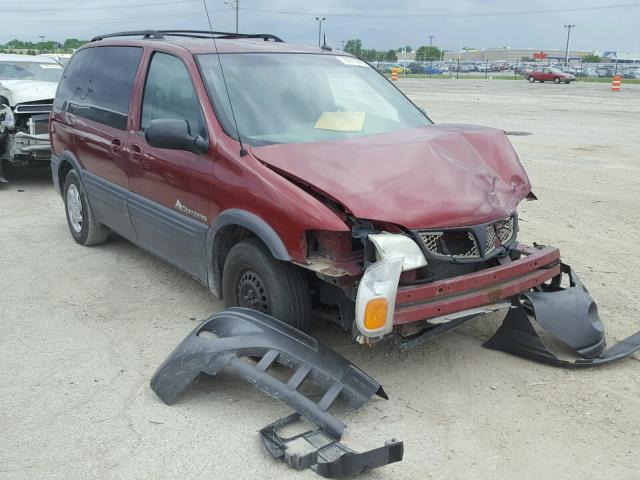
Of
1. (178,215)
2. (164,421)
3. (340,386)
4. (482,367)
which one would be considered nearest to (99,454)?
(164,421)

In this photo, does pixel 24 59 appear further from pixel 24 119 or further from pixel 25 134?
pixel 25 134

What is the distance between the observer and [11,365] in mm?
4133

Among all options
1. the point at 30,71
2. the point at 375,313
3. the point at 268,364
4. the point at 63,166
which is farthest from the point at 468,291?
the point at 30,71

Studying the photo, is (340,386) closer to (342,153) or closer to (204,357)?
(204,357)

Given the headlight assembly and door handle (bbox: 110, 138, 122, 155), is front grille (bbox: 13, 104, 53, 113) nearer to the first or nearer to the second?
door handle (bbox: 110, 138, 122, 155)

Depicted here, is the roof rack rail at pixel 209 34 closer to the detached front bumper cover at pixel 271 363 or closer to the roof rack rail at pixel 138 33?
the roof rack rail at pixel 138 33

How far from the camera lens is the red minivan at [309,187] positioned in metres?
3.59

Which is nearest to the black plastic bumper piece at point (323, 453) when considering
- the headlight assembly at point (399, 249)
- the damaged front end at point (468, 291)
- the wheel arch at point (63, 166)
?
the damaged front end at point (468, 291)

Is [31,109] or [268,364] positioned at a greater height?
[31,109]

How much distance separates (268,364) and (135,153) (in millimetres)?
2345

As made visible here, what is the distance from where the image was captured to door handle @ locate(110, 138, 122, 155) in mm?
5312

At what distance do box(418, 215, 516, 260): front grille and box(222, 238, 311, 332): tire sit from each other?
80 cm

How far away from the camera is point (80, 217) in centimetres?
661

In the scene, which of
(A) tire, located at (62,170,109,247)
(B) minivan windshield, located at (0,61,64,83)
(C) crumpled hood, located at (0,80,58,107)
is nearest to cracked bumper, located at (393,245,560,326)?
(A) tire, located at (62,170,109,247)
